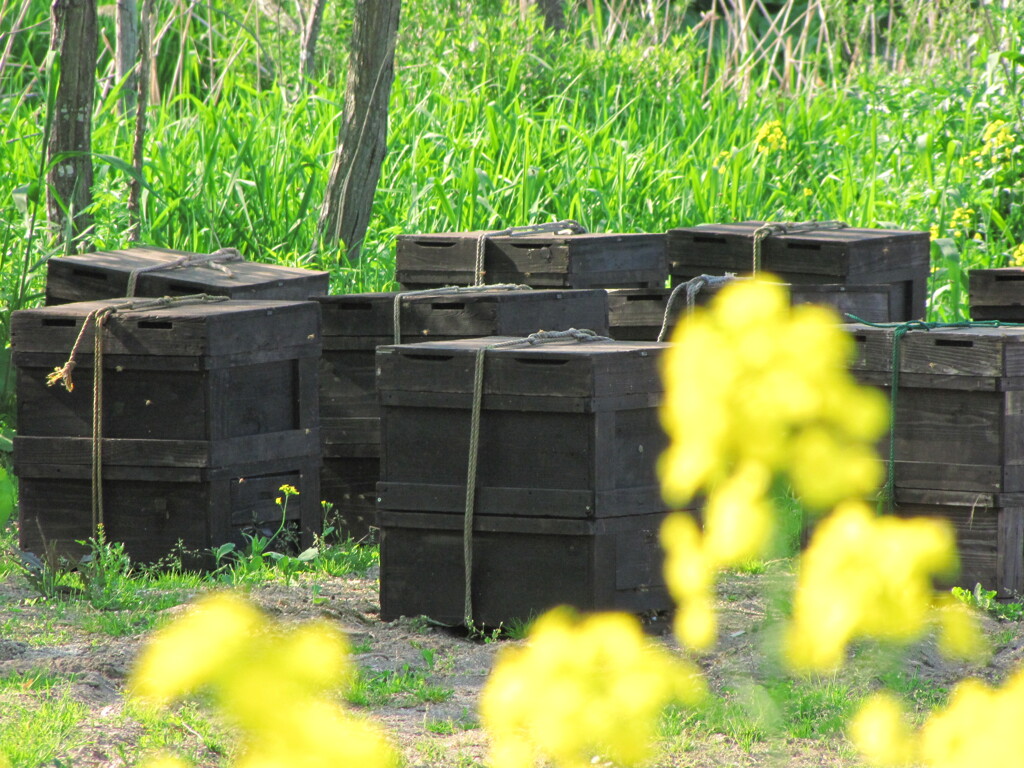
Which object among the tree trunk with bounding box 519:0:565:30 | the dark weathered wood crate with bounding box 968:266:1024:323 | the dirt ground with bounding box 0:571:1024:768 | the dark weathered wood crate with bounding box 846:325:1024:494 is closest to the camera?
the dirt ground with bounding box 0:571:1024:768

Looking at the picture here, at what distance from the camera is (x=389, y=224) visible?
7867 mm

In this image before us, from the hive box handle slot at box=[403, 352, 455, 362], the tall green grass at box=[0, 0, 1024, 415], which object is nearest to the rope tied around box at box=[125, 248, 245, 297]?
the tall green grass at box=[0, 0, 1024, 415]

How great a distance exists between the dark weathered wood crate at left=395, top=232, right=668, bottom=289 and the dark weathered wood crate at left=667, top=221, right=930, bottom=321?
8.7 inches

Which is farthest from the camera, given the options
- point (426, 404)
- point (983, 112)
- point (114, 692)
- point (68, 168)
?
point (983, 112)

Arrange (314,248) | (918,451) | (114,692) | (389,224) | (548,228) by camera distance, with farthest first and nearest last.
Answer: (389,224) < (314,248) < (548,228) < (918,451) < (114,692)

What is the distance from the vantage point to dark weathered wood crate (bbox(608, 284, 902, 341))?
5.18m

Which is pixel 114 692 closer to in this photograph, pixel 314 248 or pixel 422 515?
pixel 422 515

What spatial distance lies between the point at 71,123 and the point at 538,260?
2412 millimetres

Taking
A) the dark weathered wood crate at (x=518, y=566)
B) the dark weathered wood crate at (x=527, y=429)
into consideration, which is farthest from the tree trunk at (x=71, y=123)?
the dark weathered wood crate at (x=518, y=566)

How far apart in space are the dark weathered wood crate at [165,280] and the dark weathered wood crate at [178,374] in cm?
35

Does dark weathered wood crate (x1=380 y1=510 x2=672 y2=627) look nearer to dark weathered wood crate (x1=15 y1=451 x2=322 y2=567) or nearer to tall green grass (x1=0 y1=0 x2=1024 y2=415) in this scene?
dark weathered wood crate (x1=15 y1=451 x2=322 y2=567)

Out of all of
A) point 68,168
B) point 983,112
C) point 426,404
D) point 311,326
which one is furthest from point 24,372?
point 983,112

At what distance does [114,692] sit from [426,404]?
1201 millimetres

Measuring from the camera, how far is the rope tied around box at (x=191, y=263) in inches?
198
